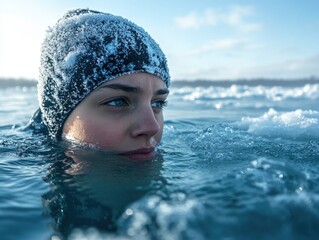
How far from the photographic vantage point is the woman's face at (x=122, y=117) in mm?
2605

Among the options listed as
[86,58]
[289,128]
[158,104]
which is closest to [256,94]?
[289,128]

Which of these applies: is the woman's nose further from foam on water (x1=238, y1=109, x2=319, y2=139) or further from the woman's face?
foam on water (x1=238, y1=109, x2=319, y2=139)

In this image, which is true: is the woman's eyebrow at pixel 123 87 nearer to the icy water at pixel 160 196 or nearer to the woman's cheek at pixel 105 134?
the woman's cheek at pixel 105 134

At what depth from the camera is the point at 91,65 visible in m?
3.01

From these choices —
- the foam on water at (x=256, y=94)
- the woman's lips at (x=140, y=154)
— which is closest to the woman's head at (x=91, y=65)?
the woman's lips at (x=140, y=154)

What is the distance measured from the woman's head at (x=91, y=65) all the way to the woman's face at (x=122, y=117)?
0.5 inches

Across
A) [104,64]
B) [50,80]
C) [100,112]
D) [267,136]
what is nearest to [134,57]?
[104,64]

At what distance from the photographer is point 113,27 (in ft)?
10.6

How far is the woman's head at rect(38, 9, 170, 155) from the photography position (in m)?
2.92

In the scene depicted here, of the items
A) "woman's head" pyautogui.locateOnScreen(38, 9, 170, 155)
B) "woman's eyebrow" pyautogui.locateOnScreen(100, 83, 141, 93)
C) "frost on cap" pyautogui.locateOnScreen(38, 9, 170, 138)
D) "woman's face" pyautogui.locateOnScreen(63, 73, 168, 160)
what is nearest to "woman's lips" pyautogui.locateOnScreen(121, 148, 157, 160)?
"woman's face" pyautogui.locateOnScreen(63, 73, 168, 160)

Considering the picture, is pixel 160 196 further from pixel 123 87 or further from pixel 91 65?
pixel 91 65

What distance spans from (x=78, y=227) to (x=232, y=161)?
1.52 metres

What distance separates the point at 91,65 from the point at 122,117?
27.9 inches

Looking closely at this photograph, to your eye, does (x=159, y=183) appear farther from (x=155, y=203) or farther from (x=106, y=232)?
(x=106, y=232)
